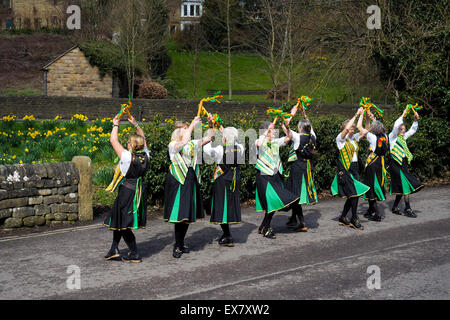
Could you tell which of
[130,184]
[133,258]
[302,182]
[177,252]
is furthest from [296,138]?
[133,258]

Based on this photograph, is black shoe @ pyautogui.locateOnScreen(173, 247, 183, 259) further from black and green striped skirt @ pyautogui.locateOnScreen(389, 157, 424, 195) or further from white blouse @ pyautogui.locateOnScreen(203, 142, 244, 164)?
black and green striped skirt @ pyautogui.locateOnScreen(389, 157, 424, 195)

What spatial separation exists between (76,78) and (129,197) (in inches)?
1183

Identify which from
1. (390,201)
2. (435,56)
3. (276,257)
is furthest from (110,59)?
(276,257)

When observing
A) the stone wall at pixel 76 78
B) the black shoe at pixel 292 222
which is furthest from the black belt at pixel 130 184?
the stone wall at pixel 76 78

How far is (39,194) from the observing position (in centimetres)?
886

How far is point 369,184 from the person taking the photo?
32.2 ft

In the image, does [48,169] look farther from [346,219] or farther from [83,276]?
[346,219]

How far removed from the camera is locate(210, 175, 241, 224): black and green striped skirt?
7.89 metres

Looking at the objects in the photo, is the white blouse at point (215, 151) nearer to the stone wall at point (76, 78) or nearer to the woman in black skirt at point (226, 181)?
the woman in black skirt at point (226, 181)

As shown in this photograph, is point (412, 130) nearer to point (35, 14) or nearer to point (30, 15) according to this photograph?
point (35, 14)

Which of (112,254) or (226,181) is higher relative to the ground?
(226,181)

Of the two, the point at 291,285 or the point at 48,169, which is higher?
the point at 48,169

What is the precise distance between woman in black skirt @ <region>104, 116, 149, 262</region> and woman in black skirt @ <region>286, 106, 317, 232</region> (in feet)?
9.48
